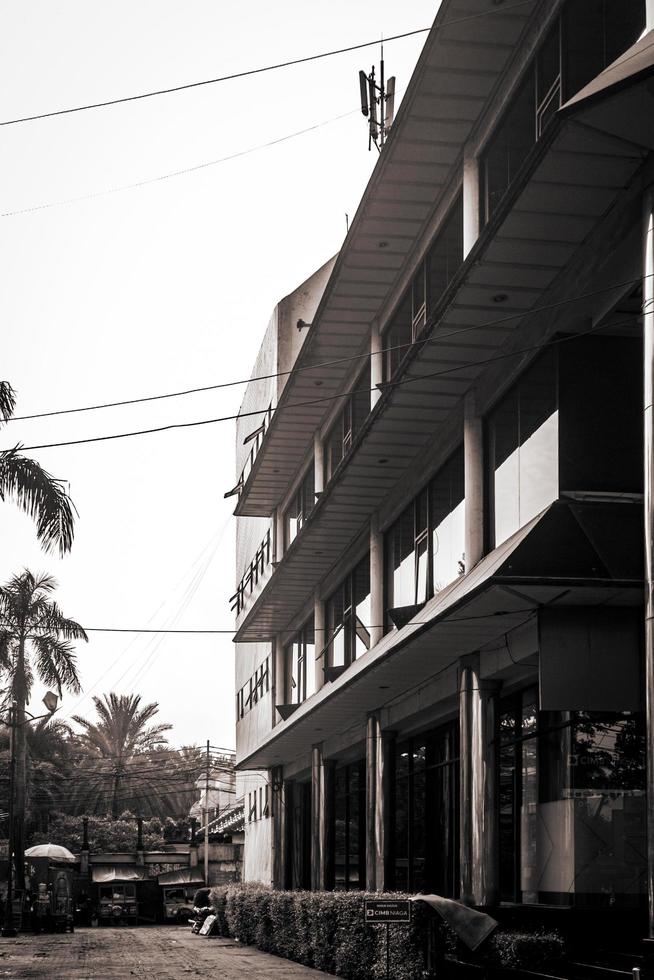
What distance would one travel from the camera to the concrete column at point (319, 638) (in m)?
33.6

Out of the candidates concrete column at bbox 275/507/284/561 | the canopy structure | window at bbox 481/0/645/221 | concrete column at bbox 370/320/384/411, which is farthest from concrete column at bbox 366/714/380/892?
the canopy structure

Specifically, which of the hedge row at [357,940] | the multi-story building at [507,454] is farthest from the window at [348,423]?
the hedge row at [357,940]

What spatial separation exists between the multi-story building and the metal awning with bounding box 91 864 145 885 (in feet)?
111

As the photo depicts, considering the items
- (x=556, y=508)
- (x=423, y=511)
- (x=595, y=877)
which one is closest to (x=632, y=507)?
(x=556, y=508)

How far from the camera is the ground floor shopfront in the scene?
16.5m

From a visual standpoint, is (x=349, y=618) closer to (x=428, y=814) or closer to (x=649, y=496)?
(x=428, y=814)

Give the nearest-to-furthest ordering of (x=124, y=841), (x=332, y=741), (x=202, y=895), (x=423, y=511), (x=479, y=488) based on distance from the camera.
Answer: (x=479, y=488) → (x=423, y=511) → (x=332, y=741) → (x=202, y=895) → (x=124, y=841)

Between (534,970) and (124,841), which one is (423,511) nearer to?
(534,970)

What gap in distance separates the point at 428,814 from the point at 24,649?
32.9 m

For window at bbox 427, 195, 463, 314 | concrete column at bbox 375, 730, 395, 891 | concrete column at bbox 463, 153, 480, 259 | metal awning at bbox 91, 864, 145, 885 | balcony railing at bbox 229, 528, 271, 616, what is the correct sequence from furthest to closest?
metal awning at bbox 91, 864, 145, 885
balcony railing at bbox 229, 528, 271, 616
concrete column at bbox 375, 730, 395, 891
window at bbox 427, 195, 463, 314
concrete column at bbox 463, 153, 480, 259

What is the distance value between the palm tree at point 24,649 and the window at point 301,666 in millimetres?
14832

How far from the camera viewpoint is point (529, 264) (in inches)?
648

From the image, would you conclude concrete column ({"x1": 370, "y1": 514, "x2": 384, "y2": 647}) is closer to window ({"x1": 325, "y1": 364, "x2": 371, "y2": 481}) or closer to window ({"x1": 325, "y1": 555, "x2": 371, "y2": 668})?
window ({"x1": 325, "y1": 555, "x2": 371, "y2": 668})

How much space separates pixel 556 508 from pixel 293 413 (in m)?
14.9
